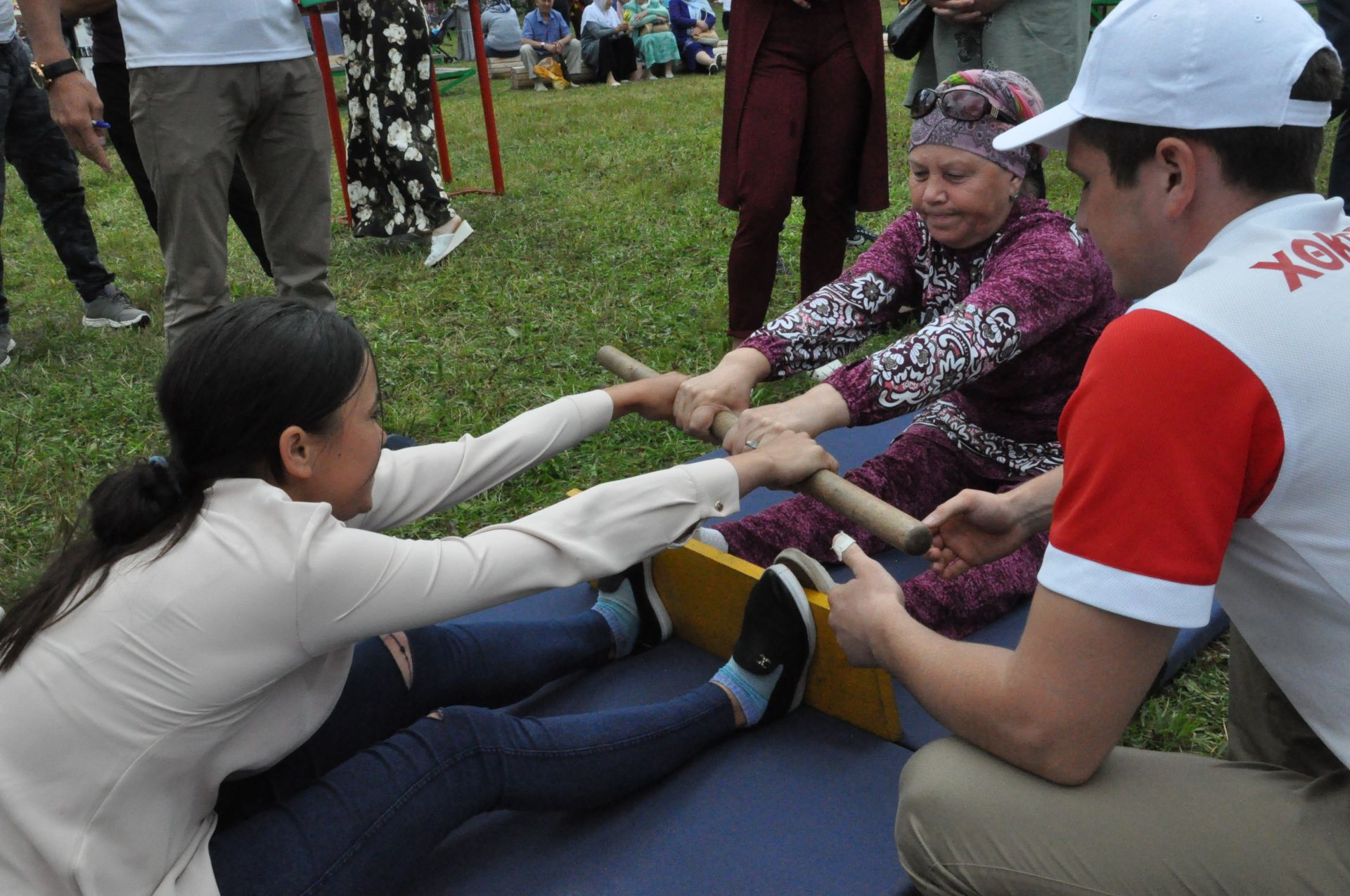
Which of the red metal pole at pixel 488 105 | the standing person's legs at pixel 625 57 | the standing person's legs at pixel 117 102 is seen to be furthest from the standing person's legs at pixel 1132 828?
the standing person's legs at pixel 625 57

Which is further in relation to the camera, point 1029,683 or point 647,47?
point 647,47

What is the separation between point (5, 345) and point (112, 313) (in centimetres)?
47

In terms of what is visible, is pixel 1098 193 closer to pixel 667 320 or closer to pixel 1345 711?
pixel 1345 711

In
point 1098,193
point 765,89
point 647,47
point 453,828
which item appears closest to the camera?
point 1098,193

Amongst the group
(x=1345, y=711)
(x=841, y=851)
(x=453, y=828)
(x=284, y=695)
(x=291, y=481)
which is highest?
(x=291, y=481)

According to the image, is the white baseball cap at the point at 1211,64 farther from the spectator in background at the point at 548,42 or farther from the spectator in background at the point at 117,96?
the spectator in background at the point at 548,42

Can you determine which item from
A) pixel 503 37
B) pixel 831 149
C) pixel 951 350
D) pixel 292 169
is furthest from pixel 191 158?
pixel 503 37

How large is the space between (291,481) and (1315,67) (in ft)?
4.63

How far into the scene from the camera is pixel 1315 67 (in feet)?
3.84

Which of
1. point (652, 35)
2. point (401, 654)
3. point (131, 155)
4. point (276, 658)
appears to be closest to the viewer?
point (276, 658)

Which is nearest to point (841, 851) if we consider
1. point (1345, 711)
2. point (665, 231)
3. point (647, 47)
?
point (1345, 711)

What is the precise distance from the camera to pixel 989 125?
2.19 meters

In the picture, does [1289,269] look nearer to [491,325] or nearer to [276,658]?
[276,658]

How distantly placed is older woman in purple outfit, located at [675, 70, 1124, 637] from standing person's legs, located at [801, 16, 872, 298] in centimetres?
106
